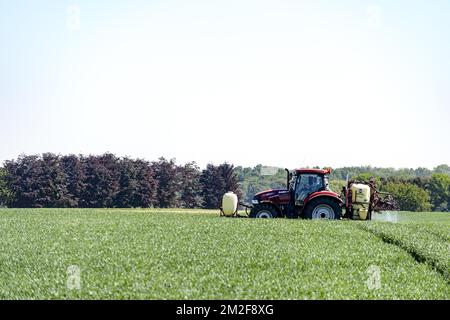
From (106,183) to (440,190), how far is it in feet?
131

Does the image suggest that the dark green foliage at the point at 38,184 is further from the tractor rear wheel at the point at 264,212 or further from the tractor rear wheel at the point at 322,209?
Result: the tractor rear wheel at the point at 322,209

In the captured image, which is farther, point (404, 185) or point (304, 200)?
point (404, 185)

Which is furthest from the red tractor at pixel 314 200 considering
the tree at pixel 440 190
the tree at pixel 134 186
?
the tree at pixel 440 190

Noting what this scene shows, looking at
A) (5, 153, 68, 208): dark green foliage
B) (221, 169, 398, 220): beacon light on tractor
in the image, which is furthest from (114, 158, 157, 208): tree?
(221, 169, 398, 220): beacon light on tractor

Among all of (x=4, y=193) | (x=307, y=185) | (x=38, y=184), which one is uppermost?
(x=307, y=185)

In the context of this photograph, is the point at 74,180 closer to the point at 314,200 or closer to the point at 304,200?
the point at 304,200

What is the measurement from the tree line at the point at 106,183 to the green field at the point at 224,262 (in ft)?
112

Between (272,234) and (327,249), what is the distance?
3.15 meters

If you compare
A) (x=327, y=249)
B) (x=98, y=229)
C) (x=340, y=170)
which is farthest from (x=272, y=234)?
(x=340, y=170)

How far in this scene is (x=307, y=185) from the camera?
25.3m

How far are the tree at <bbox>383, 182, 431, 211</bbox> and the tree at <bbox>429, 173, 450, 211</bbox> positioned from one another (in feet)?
28.5

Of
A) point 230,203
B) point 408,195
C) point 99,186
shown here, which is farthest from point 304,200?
point 408,195
